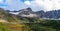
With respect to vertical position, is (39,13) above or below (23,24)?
above

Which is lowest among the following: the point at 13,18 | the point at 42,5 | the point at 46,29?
the point at 46,29

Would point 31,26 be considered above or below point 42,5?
below

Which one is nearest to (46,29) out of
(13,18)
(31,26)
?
(31,26)

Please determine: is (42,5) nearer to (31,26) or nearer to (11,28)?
(31,26)

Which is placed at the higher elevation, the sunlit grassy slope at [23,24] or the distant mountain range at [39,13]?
the distant mountain range at [39,13]

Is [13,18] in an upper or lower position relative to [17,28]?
upper

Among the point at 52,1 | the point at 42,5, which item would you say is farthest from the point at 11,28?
the point at 52,1

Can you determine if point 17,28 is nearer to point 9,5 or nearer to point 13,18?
point 13,18

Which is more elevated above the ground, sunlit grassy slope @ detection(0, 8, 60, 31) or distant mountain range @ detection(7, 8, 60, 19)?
distant mountain range @ detection(7, 8, 60, 19)
